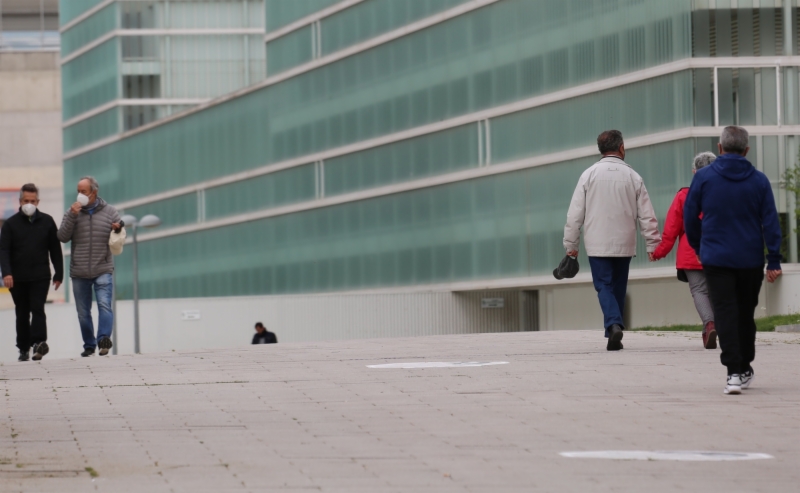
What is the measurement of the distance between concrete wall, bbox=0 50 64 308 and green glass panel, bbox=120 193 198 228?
99.7 ft

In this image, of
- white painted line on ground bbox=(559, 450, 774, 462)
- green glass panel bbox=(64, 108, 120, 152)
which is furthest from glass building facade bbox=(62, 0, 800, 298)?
white painted line on ground bbox=(559, 450, 774, 462)

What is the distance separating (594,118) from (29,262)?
27047 millimetres

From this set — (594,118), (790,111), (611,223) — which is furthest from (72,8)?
(611,223)

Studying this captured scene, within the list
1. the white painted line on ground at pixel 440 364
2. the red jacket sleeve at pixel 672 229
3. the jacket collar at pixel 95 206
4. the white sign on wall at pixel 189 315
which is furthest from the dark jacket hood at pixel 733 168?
the white sign on wall at pixel 189 315

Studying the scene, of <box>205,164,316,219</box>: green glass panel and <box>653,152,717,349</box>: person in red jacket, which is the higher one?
<box>205,164,316,219</box>: green glass panel

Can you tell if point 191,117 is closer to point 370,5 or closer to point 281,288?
point 281,288

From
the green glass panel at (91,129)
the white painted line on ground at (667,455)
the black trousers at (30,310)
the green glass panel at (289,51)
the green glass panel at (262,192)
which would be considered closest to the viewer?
the white painted line on ground at (667,455)

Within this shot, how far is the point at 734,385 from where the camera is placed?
10039 mm

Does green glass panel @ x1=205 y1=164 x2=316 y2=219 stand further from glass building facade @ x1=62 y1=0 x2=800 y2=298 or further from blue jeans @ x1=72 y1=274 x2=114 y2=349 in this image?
blue jeans @ x1=72 y1=274 x2=114 y2=349

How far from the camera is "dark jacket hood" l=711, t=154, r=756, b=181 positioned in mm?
10406

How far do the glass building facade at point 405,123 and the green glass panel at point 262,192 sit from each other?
0.34 ft

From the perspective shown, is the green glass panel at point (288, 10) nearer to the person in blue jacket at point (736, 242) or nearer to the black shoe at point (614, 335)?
the black shoe at point (614, 335)

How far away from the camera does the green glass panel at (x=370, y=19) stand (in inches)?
1897

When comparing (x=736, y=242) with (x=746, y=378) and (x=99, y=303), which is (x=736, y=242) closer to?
(x=746, y=378)
